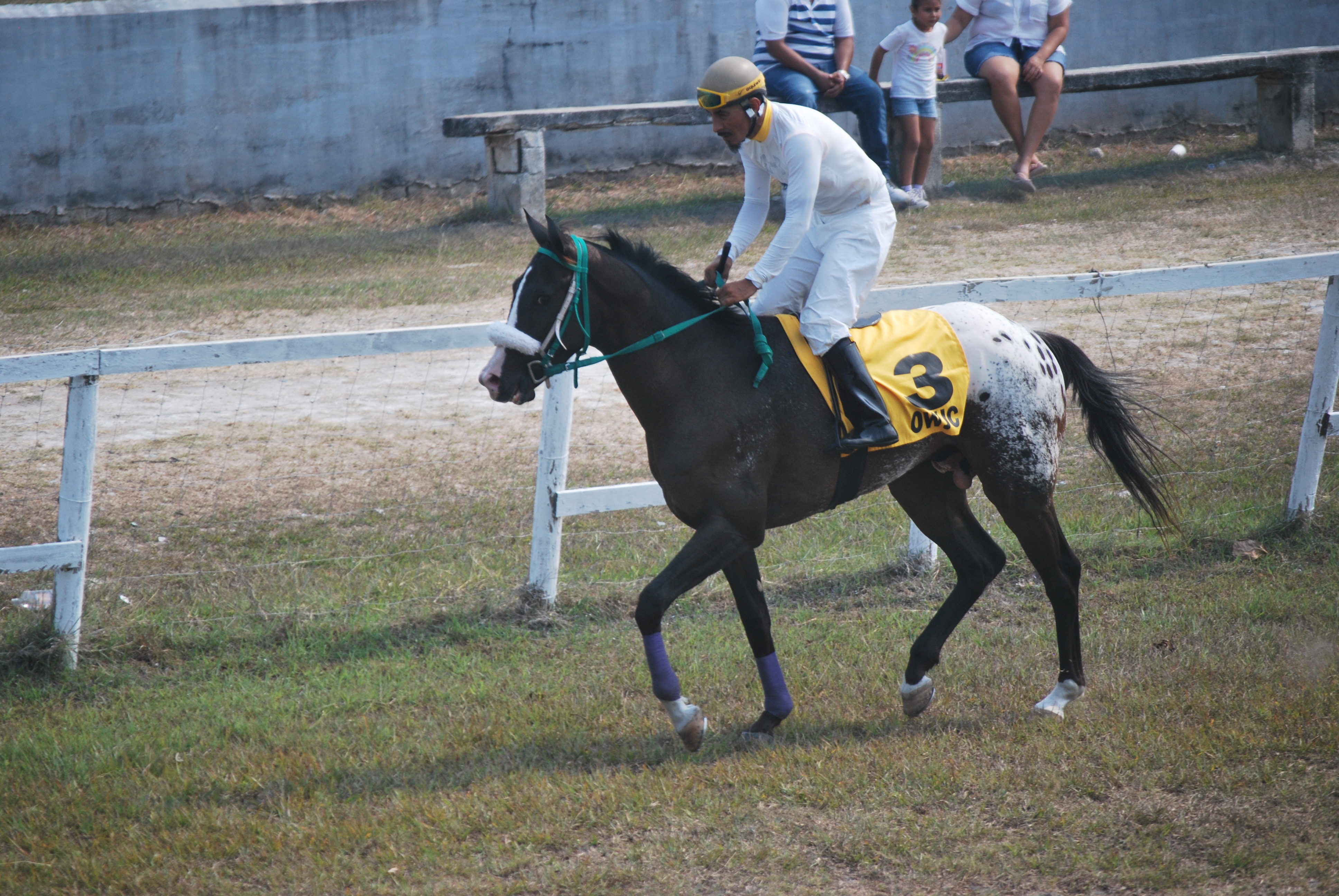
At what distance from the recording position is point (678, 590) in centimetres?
439

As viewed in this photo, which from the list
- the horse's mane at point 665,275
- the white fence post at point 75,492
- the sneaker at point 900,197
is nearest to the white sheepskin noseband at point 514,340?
the horse's mane at point 665,275

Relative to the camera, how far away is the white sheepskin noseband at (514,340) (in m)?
4.25

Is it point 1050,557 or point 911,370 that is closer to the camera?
point 911,370

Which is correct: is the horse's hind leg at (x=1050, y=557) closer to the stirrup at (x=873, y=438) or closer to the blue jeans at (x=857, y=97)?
the stirrup at (x=873, y=438)

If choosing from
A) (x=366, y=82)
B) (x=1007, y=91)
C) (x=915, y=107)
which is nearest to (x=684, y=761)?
(x=915, y=107)

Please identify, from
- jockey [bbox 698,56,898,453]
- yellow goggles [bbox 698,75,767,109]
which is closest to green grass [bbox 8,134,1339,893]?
jockey [bbox 698,56,898,453]

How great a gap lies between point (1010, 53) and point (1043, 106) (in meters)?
0.74

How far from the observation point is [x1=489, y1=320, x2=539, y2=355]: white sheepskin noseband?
4254mm

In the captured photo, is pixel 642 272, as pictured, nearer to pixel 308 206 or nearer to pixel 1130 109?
pixel 308 206

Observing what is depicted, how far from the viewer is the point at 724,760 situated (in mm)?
4492

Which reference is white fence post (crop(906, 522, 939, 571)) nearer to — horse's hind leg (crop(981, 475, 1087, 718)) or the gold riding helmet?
horse's hind leg (crop(981, 475, 1087, 718))

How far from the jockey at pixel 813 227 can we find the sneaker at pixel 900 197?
7545 millimetres

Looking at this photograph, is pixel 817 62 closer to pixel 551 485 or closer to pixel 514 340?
pixel 551 485

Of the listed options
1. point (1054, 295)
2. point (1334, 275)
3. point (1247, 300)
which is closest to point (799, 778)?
point (1054, 295)
